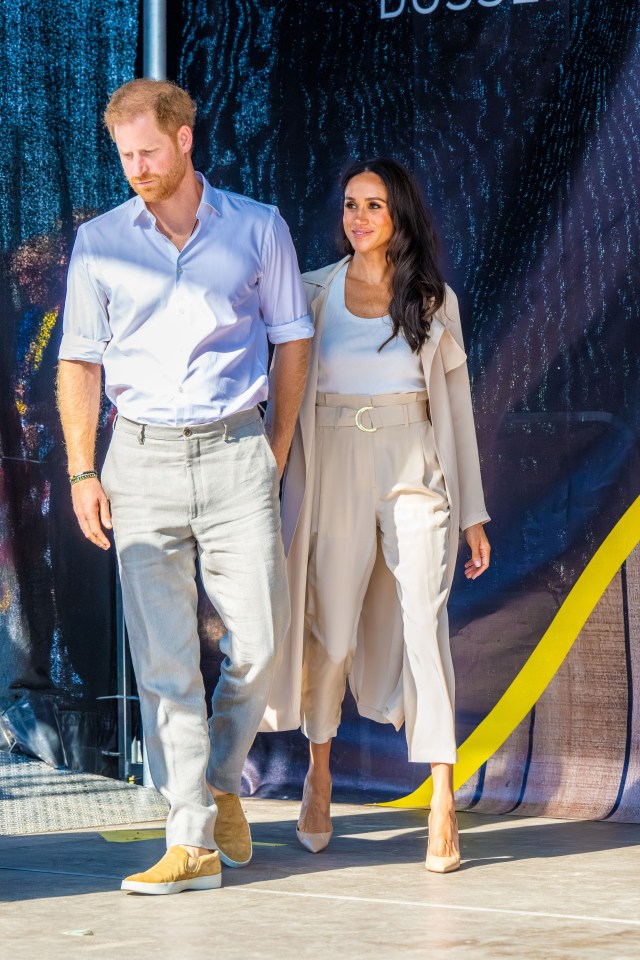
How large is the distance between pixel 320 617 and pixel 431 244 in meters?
0.98

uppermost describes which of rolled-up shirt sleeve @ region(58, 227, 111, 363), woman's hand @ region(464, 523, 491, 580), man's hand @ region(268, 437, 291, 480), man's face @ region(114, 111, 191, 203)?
man's face @ region(114, 111, 191, 203)

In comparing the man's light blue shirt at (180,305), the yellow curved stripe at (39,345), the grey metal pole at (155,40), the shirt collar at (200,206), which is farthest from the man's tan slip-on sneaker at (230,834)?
the grey metal pole at (155,40)

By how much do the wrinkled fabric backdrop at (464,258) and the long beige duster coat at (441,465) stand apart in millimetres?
571

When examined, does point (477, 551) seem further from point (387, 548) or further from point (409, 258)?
point (409, 258)

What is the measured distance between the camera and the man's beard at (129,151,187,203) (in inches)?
128

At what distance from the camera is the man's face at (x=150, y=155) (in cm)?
323

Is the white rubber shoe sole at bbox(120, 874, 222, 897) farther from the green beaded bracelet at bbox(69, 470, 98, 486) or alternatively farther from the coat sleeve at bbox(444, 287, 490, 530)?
the coat sleeve at bbox(444, 287, 490, 530)

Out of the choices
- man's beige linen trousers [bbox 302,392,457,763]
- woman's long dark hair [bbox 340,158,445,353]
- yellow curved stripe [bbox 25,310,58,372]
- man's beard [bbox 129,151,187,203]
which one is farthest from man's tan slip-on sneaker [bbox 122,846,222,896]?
yellow curved stripe [bbox 25,310,58,372]

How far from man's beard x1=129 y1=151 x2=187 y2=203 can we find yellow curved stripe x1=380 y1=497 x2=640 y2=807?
163 centimetres

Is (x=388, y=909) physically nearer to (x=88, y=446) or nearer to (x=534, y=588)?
(x=88, y=446)

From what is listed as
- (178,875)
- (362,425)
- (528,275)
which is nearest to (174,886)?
(178,875)

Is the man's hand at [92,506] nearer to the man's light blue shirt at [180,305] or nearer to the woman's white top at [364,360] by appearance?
the man's light blue shirt at [180,305]

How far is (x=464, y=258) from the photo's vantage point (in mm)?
4293

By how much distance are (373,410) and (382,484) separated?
0.60 ft
